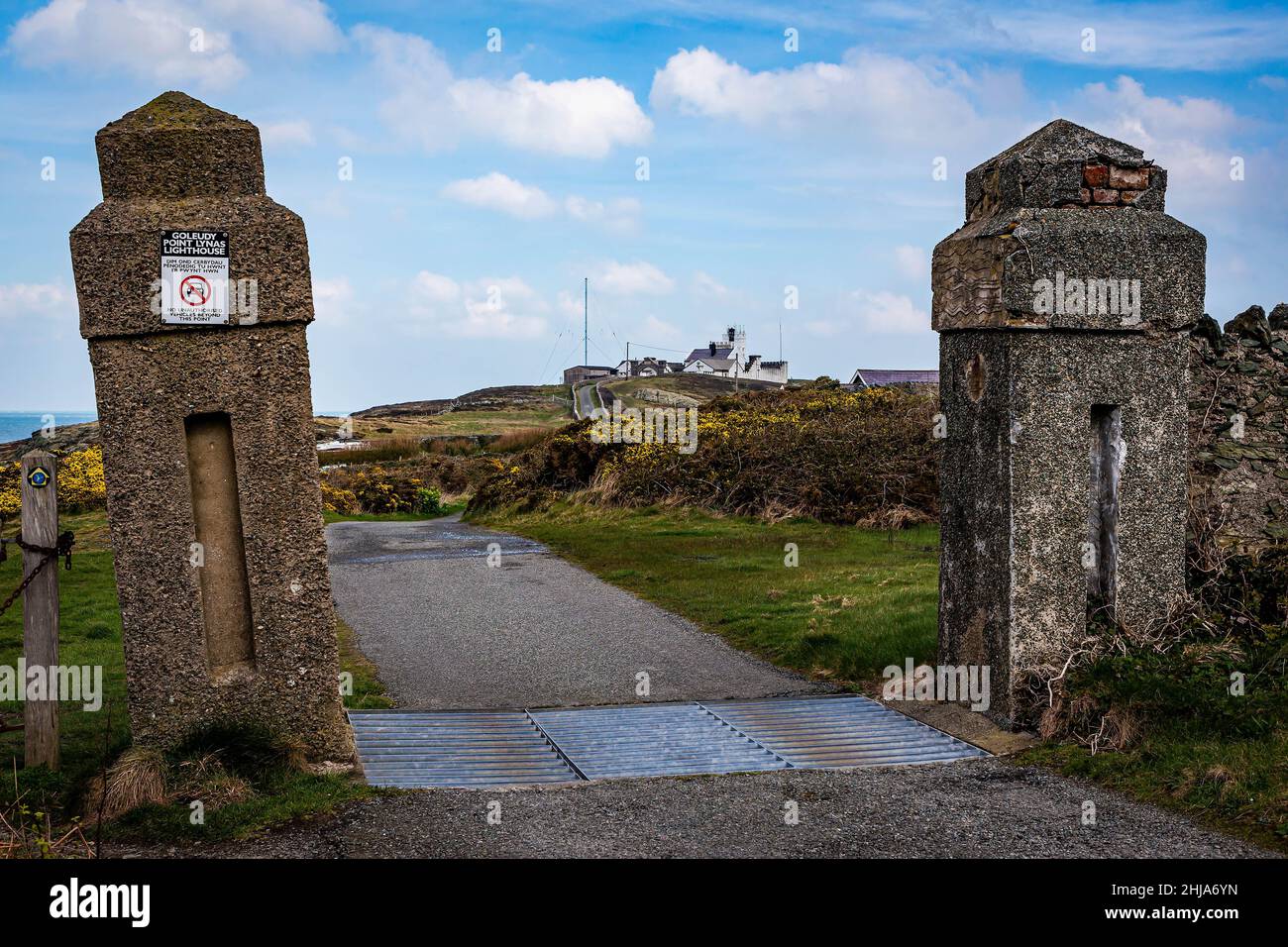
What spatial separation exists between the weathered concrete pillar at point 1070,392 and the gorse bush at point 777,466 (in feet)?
35.2

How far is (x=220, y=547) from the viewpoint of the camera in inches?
252

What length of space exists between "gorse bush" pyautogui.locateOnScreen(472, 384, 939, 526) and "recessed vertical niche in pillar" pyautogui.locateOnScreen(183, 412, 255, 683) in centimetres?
1334

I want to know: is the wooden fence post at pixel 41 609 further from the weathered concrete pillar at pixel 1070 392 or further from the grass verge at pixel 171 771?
the weathered concrete pillar at pixel 1070 392

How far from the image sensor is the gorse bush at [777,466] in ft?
63.1

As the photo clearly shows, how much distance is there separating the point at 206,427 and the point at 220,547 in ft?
2.20

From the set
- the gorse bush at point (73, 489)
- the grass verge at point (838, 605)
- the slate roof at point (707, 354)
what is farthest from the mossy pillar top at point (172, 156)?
the slate roof at point (707, 354)

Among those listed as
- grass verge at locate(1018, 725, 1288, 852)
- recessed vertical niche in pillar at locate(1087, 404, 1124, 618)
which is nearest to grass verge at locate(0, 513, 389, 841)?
grass verge at locate(1018, 725, 1288, 852)

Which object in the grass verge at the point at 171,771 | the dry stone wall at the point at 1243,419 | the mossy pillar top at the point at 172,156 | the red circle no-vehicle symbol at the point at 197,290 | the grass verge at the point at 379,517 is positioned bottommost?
the grass verge at the point at 379,517

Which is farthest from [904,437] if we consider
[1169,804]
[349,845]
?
[349,845]

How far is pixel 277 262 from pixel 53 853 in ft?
10.0

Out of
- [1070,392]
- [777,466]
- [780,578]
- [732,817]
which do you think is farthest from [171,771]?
[777,466]

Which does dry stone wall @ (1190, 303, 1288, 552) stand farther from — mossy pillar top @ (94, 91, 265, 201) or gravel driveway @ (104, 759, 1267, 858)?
mossy pillar top @ (94, 91, 265, 201)

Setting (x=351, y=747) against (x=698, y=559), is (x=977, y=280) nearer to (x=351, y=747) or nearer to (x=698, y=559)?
(x=351, y=747)

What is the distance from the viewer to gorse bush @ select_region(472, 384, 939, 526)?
1922 centimetres
